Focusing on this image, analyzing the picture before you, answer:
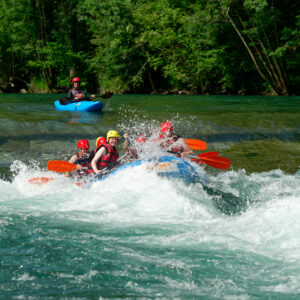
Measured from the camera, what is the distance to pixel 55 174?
8070 mm

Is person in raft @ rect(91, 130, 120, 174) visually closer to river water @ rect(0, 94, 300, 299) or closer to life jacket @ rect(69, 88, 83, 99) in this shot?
river water @ rect(0, 94, 300, 299)

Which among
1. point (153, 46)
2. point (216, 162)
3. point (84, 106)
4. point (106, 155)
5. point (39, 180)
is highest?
point (153, 46)

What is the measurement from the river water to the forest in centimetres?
1538

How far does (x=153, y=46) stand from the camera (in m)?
26.8

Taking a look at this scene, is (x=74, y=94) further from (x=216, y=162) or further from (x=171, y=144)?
(x=216, y=162)

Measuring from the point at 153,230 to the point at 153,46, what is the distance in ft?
75.8

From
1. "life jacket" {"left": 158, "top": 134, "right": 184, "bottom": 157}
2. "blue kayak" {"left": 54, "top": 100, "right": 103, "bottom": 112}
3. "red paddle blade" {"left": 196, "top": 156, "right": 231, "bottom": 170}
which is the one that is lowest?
"blue kayak" {"left": 54, "top": 100, "right": 103, "bottom": 112}

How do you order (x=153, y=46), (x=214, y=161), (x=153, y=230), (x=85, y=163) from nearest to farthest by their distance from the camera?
(x=153, y=230), (x=214, y=161), (x=85, y=163), (x=153, y=46)

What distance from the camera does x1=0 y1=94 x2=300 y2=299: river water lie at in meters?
3.51

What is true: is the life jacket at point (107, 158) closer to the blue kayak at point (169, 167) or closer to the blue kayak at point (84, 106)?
the blue kayak at point (169, 167)

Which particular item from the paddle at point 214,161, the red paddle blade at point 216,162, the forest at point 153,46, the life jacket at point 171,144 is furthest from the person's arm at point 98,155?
the forest at point 153,46

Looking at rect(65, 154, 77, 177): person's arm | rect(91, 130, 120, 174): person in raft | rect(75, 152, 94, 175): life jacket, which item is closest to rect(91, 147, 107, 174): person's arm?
rect(91, 130, 120, 174): person in raft

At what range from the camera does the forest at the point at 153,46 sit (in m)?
23.6

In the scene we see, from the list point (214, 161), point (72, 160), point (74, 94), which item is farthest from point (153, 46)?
point (214, 161)
